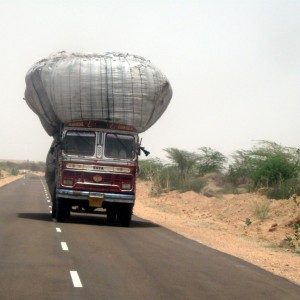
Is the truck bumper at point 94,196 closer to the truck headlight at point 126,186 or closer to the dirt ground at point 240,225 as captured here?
the truck headlight at point 126,186

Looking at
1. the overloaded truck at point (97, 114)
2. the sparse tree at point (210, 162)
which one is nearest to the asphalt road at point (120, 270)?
the overloaded truck at point (97, 114)

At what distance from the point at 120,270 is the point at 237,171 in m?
36.8

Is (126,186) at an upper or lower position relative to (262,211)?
upper

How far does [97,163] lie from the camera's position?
68.7 feet

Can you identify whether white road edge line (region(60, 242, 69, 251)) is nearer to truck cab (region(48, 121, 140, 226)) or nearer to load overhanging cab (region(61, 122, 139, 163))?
truck cab (region(48, 121, 140, 226))

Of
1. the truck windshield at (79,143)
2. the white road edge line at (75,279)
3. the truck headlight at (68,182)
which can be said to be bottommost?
the white road edge line at (75,279)

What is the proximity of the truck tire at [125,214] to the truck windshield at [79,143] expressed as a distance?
220 centimetres

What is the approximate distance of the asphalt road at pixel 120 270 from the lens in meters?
9.61

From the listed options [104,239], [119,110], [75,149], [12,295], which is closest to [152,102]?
[119,110]

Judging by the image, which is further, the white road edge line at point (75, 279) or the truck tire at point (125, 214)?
the truck tire at point (125, 214)

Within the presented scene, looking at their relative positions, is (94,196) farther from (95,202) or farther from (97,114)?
(97,114)

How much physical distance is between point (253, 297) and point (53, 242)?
6.80m

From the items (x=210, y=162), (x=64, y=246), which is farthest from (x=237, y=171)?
(x=64, y=246)

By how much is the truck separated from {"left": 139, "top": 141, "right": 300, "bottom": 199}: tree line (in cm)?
1360
